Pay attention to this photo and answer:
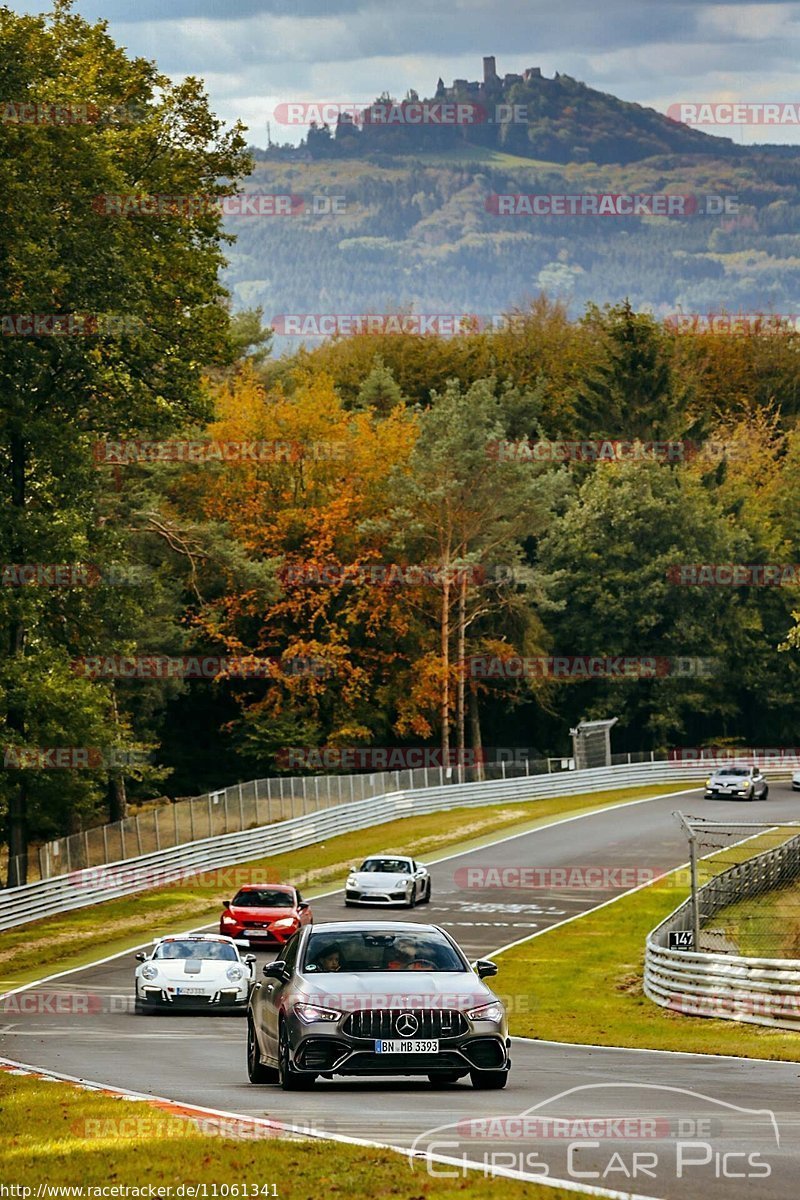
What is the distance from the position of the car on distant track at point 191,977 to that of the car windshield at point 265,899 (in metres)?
9.81

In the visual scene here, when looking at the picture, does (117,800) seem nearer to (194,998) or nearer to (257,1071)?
(194,998)

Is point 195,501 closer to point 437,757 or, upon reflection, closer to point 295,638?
point 295,638

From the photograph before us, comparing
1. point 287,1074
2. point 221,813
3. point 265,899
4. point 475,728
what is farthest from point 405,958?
point 475,728

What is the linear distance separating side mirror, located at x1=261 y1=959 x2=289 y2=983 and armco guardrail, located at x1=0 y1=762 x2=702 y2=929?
27.4 metres

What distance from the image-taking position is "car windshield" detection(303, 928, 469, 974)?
15.4 meters

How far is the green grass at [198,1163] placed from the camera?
10039 millimetres

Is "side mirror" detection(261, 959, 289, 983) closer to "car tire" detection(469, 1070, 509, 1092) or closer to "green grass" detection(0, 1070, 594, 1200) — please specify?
"car tire" detection(469, 1070, 509, 1092)

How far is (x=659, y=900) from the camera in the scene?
45938mm

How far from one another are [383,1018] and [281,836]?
43231 mm

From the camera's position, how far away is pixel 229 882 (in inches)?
2014

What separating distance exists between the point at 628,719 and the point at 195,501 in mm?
23535

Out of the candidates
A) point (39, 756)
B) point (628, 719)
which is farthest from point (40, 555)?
point (628, 719)

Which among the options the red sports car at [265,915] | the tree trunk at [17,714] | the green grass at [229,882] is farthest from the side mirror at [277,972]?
the tree trunk at [17,714]

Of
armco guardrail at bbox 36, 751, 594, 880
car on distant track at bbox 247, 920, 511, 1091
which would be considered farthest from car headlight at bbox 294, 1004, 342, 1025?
armco guardrail at bbox 36, 751, 594, 880
